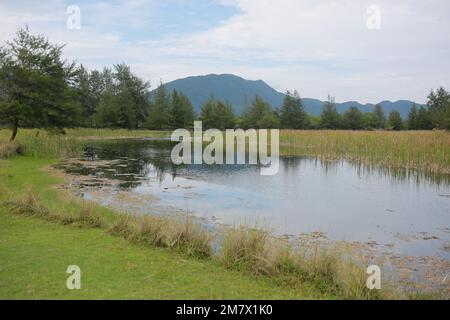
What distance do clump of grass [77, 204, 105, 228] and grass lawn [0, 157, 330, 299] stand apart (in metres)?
0.32

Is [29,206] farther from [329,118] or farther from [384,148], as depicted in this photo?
[329,118]

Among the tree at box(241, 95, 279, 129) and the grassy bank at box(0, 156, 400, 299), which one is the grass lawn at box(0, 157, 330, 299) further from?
the tree at box(241, 95, 279, 129)

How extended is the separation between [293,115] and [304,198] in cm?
5003

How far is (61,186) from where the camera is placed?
44.8 ft

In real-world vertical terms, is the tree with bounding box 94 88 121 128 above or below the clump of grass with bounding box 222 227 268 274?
above

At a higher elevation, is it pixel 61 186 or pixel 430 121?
pixel 430 121

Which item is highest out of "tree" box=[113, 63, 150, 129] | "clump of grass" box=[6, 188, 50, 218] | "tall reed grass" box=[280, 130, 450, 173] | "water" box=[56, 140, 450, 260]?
"tree" box=[113, 63, 150, 129]

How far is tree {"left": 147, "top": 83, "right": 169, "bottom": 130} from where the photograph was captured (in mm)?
59094

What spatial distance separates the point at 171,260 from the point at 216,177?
11.2 meters

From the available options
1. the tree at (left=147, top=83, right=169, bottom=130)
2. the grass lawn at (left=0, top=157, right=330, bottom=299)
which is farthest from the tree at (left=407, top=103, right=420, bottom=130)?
the grass lawn at (left=0, top=157, right=330, bottom=299)

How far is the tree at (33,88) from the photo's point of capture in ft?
74.6

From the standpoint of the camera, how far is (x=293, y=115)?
203ft
